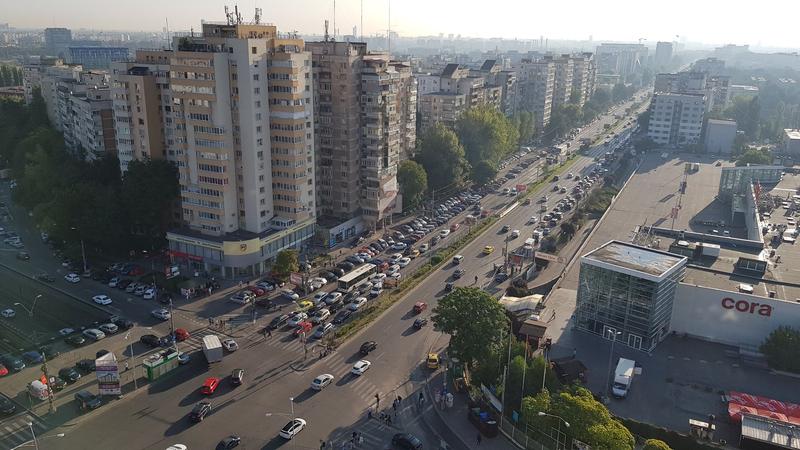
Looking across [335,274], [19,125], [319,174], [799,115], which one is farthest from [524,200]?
[799,115]

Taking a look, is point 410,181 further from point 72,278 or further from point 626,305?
point 72,278

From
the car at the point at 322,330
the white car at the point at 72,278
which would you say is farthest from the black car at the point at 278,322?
the white car at the point at 72,278

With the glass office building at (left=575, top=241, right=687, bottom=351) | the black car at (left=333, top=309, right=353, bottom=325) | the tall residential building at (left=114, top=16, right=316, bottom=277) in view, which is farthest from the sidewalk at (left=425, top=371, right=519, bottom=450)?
the tall residential building at (left=114, top=16, right=316, bottom=277)

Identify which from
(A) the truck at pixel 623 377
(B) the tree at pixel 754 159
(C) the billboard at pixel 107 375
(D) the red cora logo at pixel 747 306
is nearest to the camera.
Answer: (C) the billboard at pixel 107 375

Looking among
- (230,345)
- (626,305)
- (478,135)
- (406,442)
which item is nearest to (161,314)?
(230,345)

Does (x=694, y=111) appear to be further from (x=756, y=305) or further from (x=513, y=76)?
(x=756, y=305)

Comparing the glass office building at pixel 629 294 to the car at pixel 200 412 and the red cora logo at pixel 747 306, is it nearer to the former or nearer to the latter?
the red cora logo at pixel 747 306
